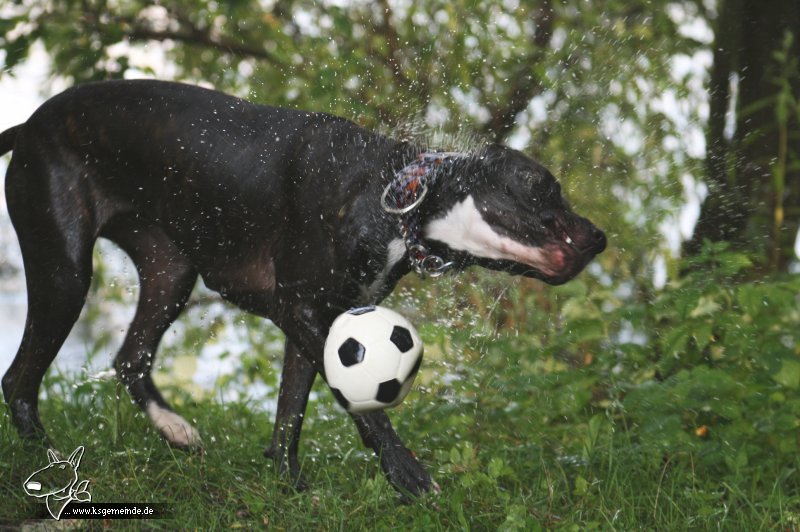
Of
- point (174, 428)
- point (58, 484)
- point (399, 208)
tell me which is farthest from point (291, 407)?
point (399, 208)

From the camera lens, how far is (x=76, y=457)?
3377mm

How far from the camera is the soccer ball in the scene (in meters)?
2.84

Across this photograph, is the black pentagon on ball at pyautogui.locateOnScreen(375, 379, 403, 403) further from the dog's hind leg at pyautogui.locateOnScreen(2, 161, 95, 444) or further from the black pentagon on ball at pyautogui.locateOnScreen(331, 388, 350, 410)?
the dog's hind leg at pyautogui.locateOnScreen(2, 161, 95, 444)

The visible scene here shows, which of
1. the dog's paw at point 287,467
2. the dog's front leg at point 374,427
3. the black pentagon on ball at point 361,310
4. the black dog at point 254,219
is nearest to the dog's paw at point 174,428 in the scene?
the black dog at point 254,219

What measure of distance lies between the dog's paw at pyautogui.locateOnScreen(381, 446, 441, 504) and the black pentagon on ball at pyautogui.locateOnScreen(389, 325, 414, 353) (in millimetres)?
487

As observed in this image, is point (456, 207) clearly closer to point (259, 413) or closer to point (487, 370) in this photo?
point (487, 370)

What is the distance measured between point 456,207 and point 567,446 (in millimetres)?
1389

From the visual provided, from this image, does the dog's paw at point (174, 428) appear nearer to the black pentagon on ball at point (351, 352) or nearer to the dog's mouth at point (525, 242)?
the black pentagon on ball at point (351, 352)

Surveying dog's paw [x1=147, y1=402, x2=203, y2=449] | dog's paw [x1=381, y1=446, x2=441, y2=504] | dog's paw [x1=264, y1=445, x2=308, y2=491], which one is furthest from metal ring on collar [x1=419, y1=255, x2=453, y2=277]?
dog's paw [x1=147, y1=402, x2=203, y2=449]

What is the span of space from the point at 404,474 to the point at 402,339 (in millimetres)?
564

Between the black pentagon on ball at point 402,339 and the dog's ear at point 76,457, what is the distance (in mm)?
1242

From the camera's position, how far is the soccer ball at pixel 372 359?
2.84 meters

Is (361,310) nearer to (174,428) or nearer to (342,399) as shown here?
(342,399)

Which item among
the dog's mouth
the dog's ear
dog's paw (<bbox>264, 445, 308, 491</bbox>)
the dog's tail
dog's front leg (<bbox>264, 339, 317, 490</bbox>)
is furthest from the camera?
the dog's tail
